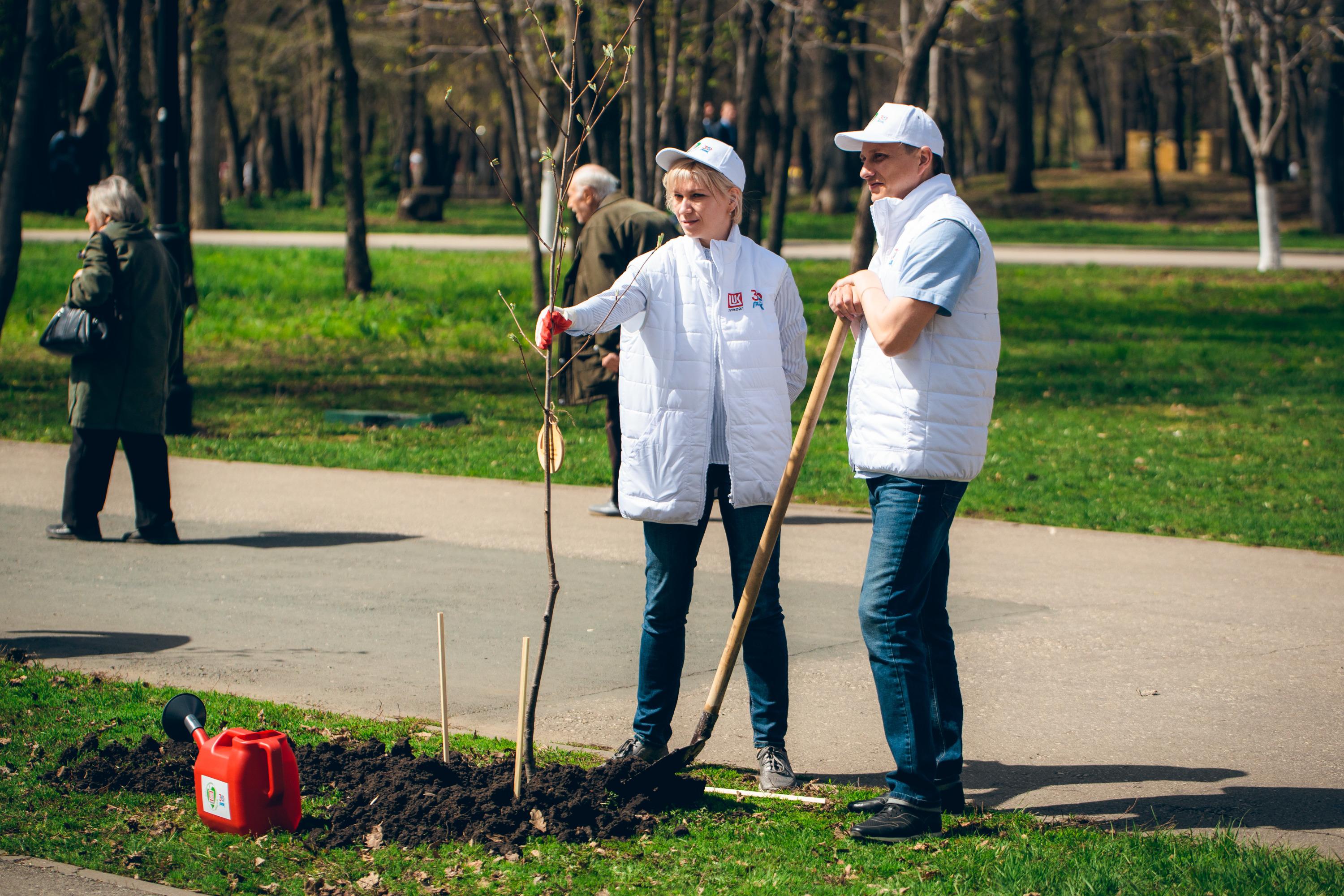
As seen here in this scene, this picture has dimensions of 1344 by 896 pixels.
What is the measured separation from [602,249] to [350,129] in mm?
12571

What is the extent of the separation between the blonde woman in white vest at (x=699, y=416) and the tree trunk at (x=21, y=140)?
6.67 meters

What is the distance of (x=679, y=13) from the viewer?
18531 mm

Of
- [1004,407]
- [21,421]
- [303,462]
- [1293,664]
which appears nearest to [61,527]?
[303,462]

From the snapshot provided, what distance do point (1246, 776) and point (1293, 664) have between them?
58.3 inches

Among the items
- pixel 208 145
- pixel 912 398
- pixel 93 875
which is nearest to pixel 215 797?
pixel 93 875

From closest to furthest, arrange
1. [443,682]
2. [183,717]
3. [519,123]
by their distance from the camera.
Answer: [443,682] → [183,717] → [519,123]

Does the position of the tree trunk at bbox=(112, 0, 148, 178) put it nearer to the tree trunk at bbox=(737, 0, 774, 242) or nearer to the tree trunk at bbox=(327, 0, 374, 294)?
the tree trunk at bbox=(327, 0, 374, 294)

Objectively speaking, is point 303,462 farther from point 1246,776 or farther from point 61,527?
point 1246,776

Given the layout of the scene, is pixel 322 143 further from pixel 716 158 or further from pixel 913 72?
pixel 716 158

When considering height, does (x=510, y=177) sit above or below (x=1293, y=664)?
above

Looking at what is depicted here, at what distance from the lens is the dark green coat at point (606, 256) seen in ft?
26.2

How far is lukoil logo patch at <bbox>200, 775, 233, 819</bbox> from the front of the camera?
405 centimetres

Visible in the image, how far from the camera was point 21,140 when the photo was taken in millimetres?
9664

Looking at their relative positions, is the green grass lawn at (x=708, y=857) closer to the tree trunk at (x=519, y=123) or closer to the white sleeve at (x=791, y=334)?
the white sleeve at (x=791, y=334)
